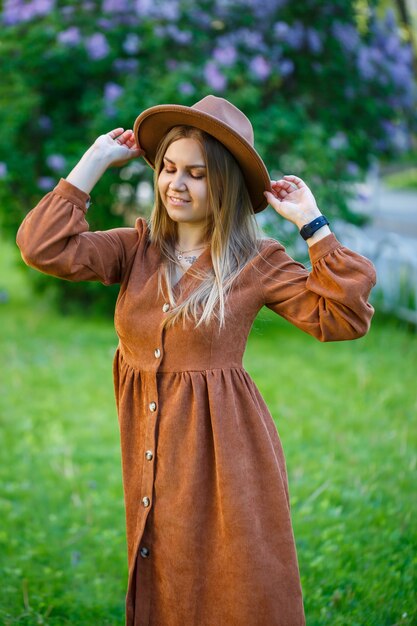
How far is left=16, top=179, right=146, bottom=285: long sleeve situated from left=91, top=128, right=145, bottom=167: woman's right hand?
15 centimetres

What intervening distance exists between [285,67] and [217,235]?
17.7 feet

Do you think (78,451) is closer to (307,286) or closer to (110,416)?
(110,416)

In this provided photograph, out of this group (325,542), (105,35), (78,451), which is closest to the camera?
(325,542)

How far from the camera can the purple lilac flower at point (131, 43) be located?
23.7 ft

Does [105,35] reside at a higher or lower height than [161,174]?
higher

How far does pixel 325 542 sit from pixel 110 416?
6.93 ft

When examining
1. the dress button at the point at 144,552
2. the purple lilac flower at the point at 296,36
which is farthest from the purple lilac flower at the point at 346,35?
the dress button at the point at 144,552

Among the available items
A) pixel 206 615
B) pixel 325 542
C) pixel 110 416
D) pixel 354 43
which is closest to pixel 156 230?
pixel 206 615

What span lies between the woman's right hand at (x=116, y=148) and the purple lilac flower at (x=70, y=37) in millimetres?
4991

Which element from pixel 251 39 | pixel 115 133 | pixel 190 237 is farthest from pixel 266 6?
pixel 190 237

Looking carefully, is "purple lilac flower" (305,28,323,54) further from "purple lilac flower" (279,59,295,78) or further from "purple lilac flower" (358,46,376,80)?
"purple lilac flower" (358,46,376,80)

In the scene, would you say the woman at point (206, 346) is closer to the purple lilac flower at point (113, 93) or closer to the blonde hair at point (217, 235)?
the blonde hair at point (217, 235)

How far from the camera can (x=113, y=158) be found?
2436 millimetres

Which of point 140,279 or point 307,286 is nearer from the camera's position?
point 307,286
